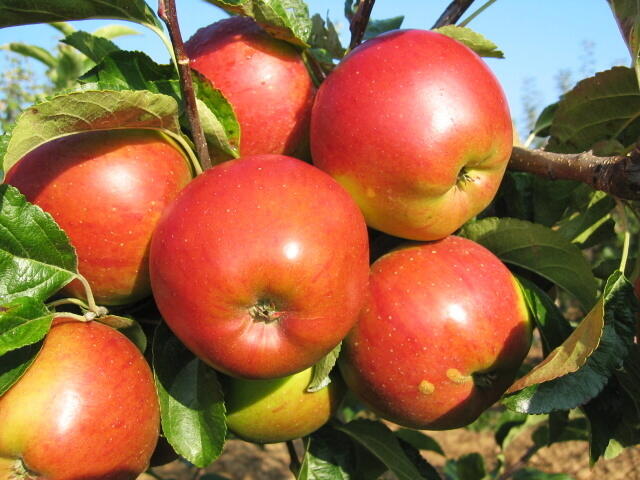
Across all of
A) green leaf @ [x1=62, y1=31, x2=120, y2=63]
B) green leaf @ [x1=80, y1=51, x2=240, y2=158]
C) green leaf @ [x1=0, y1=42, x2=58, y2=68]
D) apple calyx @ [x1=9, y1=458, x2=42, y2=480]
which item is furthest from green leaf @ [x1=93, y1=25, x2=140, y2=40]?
apple calyx @ [x1=9, y1=458, x2=42, y2=480]

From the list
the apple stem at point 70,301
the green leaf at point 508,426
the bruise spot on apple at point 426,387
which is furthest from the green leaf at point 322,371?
the green leaf at point 508,426

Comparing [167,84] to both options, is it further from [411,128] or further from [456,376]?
[456,376]

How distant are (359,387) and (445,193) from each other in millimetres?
339

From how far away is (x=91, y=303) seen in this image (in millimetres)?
869

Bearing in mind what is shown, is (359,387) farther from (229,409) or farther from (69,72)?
(69,72)

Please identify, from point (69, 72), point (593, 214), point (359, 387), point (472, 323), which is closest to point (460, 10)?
point (593, 214)

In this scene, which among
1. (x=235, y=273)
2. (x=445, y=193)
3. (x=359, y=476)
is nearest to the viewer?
(x=235, y=273)

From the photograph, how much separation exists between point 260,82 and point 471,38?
36 centimetres

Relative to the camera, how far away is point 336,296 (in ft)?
2.49

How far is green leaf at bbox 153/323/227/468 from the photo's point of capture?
0.88m

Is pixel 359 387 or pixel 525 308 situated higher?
pixel 525 308

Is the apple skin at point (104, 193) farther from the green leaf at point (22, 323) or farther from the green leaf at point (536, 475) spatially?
the green leaf at point (536, 475)

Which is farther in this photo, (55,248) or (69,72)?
(69,72)

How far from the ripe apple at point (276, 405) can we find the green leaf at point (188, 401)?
0.40 ft
